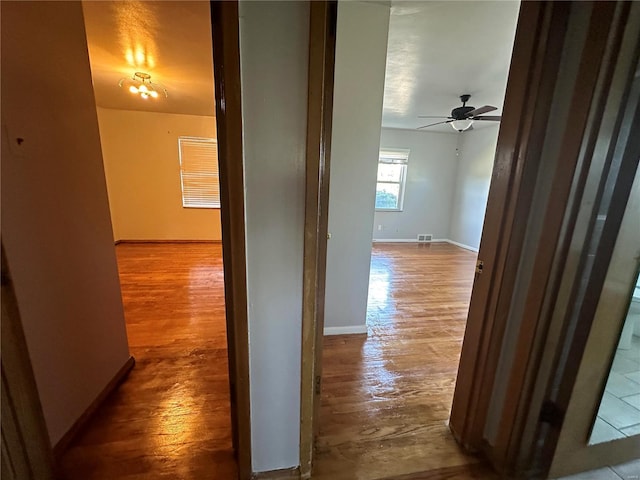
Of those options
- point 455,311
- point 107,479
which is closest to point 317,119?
point 107,479

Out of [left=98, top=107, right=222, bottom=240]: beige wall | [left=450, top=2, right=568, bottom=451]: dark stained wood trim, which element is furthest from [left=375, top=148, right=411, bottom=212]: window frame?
[left=450, top=2, right=568, bottom=451]: dark stained wood trim

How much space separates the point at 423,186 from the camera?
6.69 m

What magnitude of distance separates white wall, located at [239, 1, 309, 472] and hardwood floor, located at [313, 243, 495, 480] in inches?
15.2

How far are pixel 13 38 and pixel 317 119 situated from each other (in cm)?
133

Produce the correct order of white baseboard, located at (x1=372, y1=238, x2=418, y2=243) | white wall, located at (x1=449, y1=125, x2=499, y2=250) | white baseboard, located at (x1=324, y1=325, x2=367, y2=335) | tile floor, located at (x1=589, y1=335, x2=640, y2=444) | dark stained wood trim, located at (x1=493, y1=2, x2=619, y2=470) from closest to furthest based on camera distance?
1. dark stained wood trim, located at (x1=493, y1=2, x2=619, y2=470)
2. tile floor, located at (x1=589, y1=335, x2=640, y2=444)
3. white baseboard, located at (x1=324, y1=325, x2=367, y2=335)
4. white wall, located at (x1=449, y1=125, x2=499, y2=250)
5. white baseboard, located at (x1=372, y1=238, x2=418, y2=243)

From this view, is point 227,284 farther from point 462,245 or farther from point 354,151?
point 462,245

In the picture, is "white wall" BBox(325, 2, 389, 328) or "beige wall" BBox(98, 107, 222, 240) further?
"beige wall" BBox(98, 107, 222, 240)

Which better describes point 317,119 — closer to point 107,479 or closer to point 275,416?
point 275,416

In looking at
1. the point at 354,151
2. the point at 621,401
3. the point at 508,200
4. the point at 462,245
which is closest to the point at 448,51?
the point at 354,151

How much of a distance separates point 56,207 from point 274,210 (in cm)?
119

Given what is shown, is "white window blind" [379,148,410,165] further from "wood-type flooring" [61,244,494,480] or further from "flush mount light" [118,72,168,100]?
"flush mount light" [118,72,168,100]

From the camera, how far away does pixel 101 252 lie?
1.74 m

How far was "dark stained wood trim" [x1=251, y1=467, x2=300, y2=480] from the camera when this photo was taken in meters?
1.23

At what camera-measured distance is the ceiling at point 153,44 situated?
200 cm
